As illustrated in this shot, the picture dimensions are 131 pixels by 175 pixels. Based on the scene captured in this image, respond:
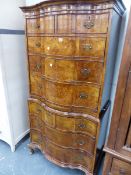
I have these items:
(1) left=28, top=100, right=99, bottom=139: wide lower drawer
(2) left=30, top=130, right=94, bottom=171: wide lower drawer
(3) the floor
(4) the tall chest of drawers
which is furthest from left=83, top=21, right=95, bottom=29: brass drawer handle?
(3) the floor

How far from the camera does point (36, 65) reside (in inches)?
58.9

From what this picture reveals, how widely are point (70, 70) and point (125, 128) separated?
602 mm

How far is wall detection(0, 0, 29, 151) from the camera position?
62.6 inches

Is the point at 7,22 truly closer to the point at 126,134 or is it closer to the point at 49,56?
A: the point at 49,56

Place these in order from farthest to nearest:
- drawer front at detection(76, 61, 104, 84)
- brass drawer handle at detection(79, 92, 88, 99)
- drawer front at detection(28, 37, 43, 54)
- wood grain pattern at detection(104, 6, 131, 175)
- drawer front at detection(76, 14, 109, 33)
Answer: drawer front at detection(28, 37, 43, 54) → brass drawer handle at detection(79, 92, 88, 99) → drawer front at detection(76, 61, 104, 84) → drawer front at detection(76, 14, 109, 33) → wood grain pattern at detection(104, 6, 131, 175)

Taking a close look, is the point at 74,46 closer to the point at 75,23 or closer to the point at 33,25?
the point at 75,23

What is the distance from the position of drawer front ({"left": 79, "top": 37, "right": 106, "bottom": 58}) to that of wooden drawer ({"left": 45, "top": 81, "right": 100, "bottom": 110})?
0.88 ft

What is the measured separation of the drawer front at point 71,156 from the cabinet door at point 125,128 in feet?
1.72

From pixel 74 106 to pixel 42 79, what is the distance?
1.35 feet

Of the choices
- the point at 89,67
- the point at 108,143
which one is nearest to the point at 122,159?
the point at 108,143

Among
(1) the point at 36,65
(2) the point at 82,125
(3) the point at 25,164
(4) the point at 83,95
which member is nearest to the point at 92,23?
(4) the point at 83,95

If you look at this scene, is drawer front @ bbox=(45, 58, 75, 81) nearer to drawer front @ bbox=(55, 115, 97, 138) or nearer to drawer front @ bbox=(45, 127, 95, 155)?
drawer front @ bbox=(55, 115, 97, 138)

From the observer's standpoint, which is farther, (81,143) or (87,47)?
(81,143)

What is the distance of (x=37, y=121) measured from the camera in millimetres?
1736
